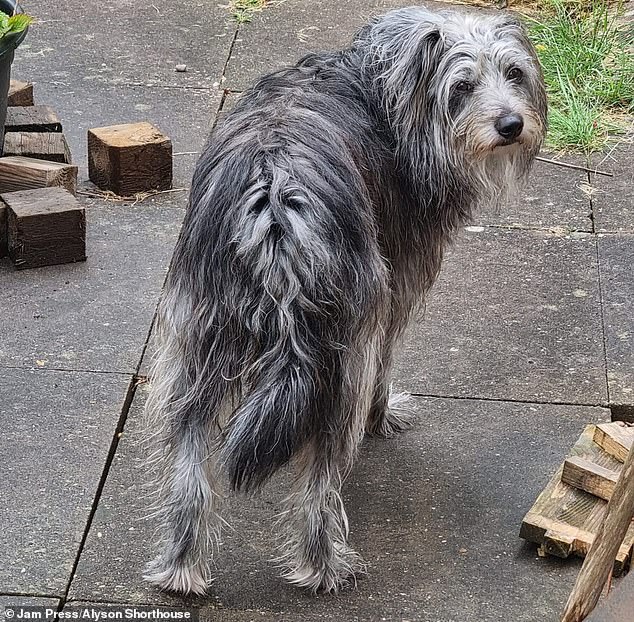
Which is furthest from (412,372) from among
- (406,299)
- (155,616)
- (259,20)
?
(259,20)

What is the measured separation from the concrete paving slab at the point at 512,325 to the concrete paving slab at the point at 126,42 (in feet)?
7.85

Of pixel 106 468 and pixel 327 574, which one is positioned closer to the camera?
pixel 327 574

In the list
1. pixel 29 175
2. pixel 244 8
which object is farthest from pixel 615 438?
pixel 244 8

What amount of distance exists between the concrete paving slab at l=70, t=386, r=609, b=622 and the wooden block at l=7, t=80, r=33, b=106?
7.89 ft

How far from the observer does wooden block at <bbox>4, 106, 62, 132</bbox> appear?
607 centimetres

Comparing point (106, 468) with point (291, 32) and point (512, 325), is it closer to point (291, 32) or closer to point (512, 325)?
point (512, 325)

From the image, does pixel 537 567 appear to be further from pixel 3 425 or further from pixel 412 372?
pixel 3 425

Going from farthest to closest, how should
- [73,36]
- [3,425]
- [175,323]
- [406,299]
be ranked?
[73,36] < [3,425] < [406,299] < [175,323]

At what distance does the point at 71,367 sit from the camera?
15.5ft

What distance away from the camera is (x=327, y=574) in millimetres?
3729

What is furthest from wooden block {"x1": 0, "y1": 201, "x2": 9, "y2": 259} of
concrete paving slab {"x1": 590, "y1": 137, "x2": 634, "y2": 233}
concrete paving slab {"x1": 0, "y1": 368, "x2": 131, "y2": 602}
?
concrete paving slab {"x1": 590, "y1": 137, "x2": 634, "y2": 233}

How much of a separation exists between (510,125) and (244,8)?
16.3 feet

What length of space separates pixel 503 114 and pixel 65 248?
8.23 ft

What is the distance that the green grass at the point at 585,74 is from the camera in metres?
6.76
